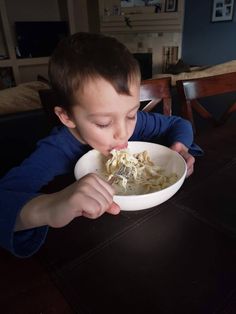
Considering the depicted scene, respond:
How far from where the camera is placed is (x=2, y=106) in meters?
1.30

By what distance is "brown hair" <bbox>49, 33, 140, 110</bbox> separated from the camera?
676 mm

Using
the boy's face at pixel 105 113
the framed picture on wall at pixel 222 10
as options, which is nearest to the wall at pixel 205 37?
the framed picture on wall at pixel 222 10

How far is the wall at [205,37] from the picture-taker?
3705mm

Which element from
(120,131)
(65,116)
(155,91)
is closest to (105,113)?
(120,131)

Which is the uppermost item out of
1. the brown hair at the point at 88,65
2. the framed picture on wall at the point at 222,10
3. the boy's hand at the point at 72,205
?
the framed picture on wall at the point at 222,10

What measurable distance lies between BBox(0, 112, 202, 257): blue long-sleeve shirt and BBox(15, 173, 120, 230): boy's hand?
24 mm

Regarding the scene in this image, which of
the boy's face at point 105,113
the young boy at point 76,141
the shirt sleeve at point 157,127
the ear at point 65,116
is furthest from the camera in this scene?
the shirt sleeve at point 157,127

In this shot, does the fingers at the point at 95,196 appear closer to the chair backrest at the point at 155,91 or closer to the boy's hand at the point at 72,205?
the boy's hand at the point at 72,205

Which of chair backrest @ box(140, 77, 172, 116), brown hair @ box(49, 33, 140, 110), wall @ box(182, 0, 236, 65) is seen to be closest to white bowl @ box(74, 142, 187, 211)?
brown hair @ box(49, 33, 140, 110)

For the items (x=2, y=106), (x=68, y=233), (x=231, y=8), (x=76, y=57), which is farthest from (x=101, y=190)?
(x=231, y=8)

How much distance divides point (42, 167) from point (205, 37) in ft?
13.1

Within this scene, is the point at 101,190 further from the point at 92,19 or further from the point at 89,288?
the point at 92,19

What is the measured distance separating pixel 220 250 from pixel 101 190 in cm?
24

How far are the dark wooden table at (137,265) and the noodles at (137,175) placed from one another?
87 mm
